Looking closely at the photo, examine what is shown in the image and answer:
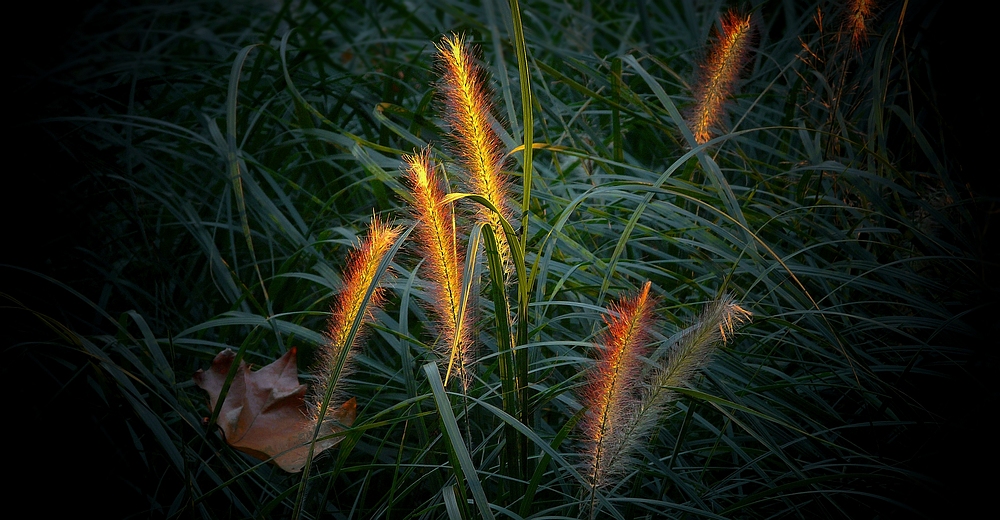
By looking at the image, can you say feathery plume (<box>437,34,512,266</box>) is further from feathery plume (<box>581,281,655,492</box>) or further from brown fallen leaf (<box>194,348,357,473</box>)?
brown fallen leaf (<box>194,348,357,473</box>)

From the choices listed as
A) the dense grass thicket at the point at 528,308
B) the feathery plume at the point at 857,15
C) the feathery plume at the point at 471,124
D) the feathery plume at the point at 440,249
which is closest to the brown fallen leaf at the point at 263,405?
the dense grass thicket at the point at 528,308

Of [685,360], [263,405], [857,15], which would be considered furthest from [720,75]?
[263,405]

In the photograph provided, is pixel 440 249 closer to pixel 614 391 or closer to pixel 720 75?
pixel 614 391

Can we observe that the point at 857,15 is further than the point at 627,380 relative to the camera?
Yes

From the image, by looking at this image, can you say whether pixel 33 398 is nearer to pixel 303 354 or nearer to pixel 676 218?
pixel 303 354

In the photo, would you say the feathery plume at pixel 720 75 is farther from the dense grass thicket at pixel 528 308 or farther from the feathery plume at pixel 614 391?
the feathery plume at pixel 614 391

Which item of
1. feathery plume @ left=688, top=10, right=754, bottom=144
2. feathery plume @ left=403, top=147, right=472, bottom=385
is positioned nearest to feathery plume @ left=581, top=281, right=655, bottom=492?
feathery plume @ left=403, top=147, right=472, bottom=385
